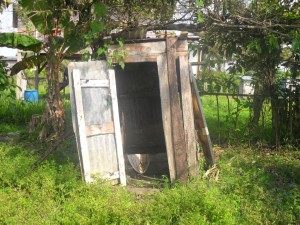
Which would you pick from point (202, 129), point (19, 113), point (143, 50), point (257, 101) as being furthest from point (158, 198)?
point (19, 113)

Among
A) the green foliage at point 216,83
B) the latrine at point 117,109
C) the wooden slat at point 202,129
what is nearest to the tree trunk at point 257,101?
the green foliage at point 216,83

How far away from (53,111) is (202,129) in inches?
137

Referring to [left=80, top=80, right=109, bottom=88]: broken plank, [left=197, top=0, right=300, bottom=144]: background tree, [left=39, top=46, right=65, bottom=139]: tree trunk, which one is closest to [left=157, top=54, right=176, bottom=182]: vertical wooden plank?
[left=80, top=80, right=109, bottom=88]: broken plank

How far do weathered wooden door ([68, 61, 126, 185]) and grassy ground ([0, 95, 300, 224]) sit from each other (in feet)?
1.21

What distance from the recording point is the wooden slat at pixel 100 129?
236 inches

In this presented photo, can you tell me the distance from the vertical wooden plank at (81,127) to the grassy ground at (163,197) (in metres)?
0.20

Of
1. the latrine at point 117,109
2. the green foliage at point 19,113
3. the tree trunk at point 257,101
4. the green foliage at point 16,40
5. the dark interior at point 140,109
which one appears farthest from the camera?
the green foliage at point 19,113

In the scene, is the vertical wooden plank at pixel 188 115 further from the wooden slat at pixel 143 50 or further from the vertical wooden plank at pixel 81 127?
the vertical wooden plank at pixel 81 127

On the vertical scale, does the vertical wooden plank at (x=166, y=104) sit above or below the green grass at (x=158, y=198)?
above

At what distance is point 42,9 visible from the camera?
22.3 feet

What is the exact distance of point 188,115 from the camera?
6188 mm

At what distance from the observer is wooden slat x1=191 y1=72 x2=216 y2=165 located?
21.2ft

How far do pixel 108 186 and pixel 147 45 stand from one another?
2.17 metres

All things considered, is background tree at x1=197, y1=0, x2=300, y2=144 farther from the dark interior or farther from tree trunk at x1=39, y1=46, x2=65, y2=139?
tree trunk at x1=39, y1=46, x2=65, y2=139
